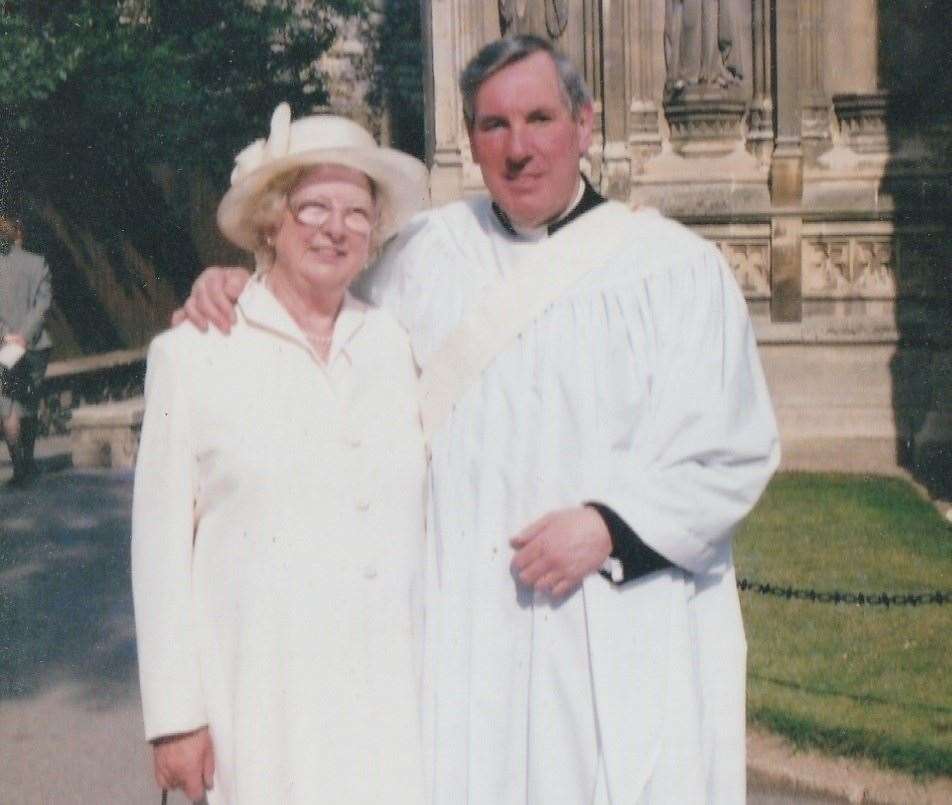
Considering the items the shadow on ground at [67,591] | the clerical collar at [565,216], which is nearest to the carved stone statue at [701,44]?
the shadow on ground at [67,591]

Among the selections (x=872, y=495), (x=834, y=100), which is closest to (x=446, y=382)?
(x=872, y=495)

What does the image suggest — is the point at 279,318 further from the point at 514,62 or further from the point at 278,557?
the point at 514,62

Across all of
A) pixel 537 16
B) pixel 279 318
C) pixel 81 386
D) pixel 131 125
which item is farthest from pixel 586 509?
pixel 131 125

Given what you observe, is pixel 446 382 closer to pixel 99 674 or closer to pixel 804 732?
pixel 804 732

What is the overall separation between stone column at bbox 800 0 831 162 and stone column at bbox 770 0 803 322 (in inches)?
2.2

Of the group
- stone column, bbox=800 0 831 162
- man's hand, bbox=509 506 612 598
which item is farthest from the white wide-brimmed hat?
stone column, bbox=800 0 831 162

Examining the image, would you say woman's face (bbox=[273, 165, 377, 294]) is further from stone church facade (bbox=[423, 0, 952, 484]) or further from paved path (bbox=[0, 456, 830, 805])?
stone church facade (bbox=[423, 0, 952, 484])

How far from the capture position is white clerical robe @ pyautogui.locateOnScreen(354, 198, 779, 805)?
2.88 meters

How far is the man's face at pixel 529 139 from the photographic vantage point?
2.96 metres

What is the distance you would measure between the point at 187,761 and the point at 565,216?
4.43 feet

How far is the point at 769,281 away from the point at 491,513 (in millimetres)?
8810

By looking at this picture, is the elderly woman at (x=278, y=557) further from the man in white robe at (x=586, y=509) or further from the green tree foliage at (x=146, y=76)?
the green tree foliage at (x=146, y=76)

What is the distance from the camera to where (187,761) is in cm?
285

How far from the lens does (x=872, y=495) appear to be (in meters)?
9.46
